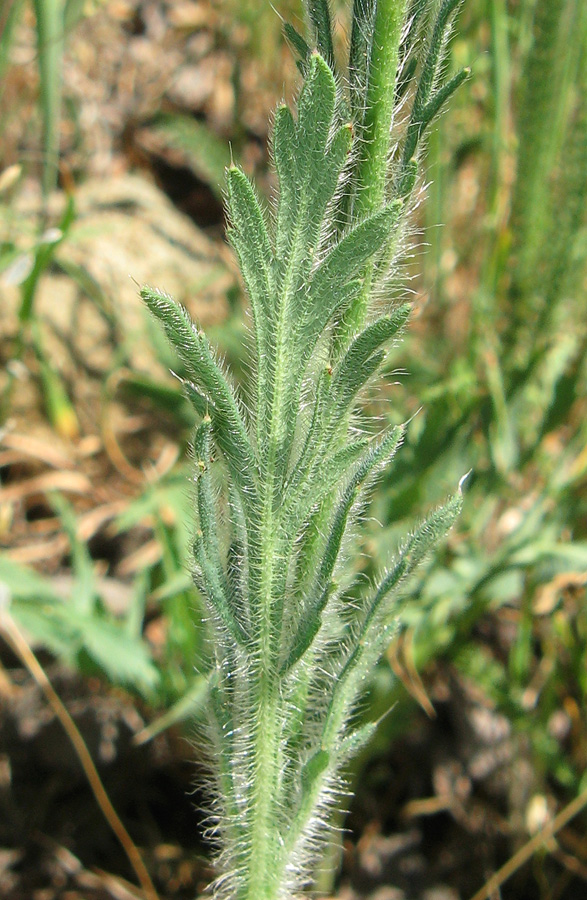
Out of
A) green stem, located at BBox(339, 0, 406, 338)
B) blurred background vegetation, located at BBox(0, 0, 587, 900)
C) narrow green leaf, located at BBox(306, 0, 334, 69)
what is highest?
narrow green leaf, located at BBox(306, 0, 334, 69)

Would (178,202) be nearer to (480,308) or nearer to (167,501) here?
(480,308)

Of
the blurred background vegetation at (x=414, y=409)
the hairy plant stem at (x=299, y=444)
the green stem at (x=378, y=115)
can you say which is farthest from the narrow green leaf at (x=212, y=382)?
the blurred background vegetation at (x=414, y=409)

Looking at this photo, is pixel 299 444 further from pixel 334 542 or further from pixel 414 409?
pixel 414 409

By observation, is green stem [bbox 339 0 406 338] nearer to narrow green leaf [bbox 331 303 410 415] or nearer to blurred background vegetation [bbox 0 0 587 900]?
narrow green leaf [bbox 331 303 410 415]

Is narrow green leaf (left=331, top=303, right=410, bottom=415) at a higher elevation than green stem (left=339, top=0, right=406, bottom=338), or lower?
lower

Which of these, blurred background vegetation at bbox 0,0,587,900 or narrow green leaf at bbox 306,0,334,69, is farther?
blurred background vegetation at bbox 0,0,587,900

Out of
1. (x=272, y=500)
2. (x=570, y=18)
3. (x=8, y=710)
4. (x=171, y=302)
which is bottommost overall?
(x=8, y=710)

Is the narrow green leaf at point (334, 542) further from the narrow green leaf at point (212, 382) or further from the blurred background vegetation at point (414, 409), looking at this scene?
the blurred background vegetation at point (414, 409)

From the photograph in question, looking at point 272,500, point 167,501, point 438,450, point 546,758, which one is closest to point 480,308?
point 438,450

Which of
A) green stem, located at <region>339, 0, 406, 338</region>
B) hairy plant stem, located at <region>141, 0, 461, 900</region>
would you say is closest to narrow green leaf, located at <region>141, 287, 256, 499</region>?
hairy plant stem, located at <region>141, 0, 461, 900</region>
